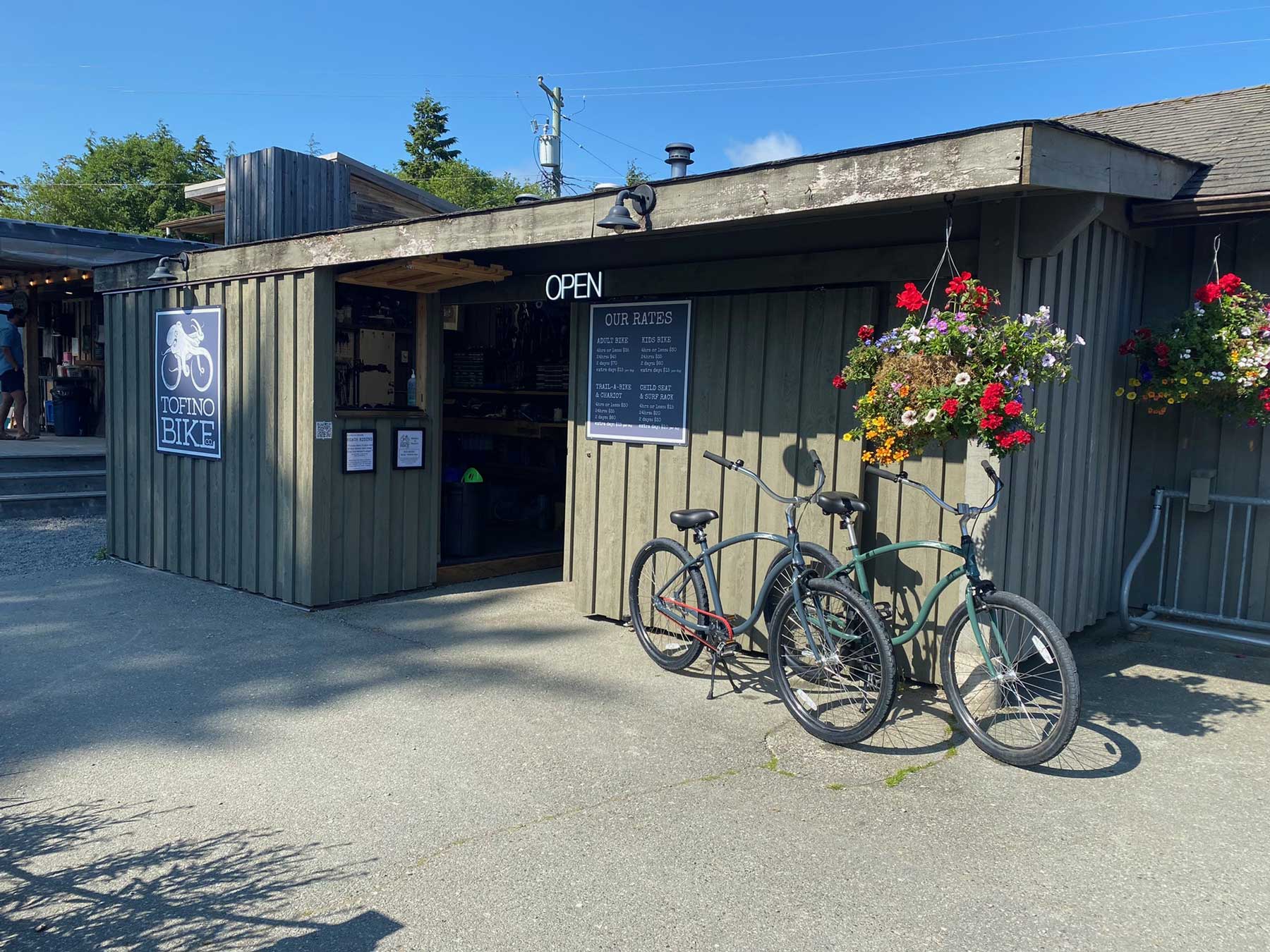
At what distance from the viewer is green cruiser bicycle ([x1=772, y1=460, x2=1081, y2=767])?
372cm

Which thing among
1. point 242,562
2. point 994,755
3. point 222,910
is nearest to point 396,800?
point 222,910

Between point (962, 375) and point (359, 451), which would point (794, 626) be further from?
point (359, 451)

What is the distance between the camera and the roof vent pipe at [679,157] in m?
5.72

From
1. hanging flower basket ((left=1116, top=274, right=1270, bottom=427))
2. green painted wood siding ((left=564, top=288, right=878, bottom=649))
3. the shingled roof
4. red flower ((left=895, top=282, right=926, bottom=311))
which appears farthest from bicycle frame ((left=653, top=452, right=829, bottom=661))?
the shingled roof

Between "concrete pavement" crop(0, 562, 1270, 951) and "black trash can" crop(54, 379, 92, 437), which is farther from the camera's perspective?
"black trash can" crop(54, 379, 92, 437)

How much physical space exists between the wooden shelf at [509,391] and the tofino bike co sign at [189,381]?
3.01m

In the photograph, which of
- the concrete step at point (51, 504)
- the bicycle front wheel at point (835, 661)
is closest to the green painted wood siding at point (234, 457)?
the concrete step at point (51, 504)

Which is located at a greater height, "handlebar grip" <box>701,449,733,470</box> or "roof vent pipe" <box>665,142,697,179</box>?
"roof vent pipe" <box>665,142,697,179</box>

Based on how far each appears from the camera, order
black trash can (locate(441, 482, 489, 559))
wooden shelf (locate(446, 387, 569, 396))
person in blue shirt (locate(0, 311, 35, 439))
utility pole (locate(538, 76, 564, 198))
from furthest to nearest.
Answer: utility pole (locate(538, 76, 564, 198)) < person in blue shirt (locate(0, 311, 35, 439)) < wooden shelf (locate(446, 387, 569, 396)) < black trash can (locate(441, 482, 489, 559))

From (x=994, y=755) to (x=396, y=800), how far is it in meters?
2.48

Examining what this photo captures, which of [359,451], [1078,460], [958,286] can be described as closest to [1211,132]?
[1078,460]

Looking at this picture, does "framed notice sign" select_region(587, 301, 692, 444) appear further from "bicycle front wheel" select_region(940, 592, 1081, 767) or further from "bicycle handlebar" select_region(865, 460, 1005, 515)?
"bicycle front wheel" select_region(940, 592, 1081, 767)

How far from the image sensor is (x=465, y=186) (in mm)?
41406

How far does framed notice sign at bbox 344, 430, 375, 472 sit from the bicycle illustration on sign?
5.00 feet
